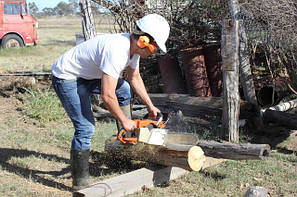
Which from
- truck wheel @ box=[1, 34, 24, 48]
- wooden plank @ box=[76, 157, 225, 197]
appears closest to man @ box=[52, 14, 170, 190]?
wooden plank @ box=[76, 157, 225, 197]

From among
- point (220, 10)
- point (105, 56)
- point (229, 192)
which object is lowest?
point (229, 192)

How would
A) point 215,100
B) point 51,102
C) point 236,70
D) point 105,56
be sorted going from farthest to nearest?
point 51,102
point 215,100
point 236,70
point 105,56

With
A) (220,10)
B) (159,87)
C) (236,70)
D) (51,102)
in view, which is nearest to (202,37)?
(220,10)

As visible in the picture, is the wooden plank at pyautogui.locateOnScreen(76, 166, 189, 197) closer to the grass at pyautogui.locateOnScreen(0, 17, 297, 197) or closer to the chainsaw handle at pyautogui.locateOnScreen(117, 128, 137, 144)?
the grass at pyautogui.locateOnScreen(0, 17, 297, 197)

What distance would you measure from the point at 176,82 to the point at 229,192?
14.8 feet

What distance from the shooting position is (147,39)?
12.6ft

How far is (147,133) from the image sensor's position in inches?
164

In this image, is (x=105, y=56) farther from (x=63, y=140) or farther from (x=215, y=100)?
(x=215, y=100)

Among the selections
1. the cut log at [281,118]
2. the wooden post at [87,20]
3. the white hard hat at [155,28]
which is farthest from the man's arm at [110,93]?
the wooden post at [87,20]

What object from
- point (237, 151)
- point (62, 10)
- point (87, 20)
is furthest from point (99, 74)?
point (62, 10)

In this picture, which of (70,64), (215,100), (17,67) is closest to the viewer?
(70,64)

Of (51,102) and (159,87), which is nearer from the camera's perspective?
(51,102)

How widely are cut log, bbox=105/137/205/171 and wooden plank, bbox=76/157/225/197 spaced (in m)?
0.16

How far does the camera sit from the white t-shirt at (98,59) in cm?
375
